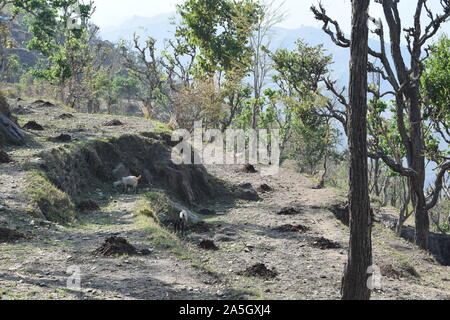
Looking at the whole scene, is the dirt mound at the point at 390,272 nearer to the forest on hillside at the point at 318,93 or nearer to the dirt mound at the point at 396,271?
the dirt mound at the point at 396,271

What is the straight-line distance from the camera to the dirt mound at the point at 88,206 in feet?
54.2

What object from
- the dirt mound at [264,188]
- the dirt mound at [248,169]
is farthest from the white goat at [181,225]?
the dirt mound at [248,169]

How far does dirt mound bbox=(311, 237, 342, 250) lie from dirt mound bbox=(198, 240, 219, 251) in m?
3.16

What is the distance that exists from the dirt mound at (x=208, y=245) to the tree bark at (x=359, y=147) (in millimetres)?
6991

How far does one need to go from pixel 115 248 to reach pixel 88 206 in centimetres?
523

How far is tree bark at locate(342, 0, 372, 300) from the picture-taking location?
8.43 metres

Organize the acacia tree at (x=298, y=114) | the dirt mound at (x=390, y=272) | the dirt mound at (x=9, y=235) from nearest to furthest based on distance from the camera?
1. the dirt mound at (x=9, y=235)
2. the dirt mound at (x=390, y=272)
3. the acacia tree at (x=298, y=114)

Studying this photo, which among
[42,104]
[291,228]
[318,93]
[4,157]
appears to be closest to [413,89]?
[318,93]

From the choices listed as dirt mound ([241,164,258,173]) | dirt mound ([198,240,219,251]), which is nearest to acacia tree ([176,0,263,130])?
dirt mound ([241,164,258,173])

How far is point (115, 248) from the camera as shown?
38.8 ft

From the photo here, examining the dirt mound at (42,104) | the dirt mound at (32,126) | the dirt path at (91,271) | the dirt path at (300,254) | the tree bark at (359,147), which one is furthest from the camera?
the dirt mound at (42,104)

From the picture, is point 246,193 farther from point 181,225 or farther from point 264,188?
point 181,225

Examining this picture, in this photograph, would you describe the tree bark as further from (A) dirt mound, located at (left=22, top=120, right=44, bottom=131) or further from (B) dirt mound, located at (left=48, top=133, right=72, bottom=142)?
(A) dirt mound, located at (left=22, top=120, right=44, bottom=131)
